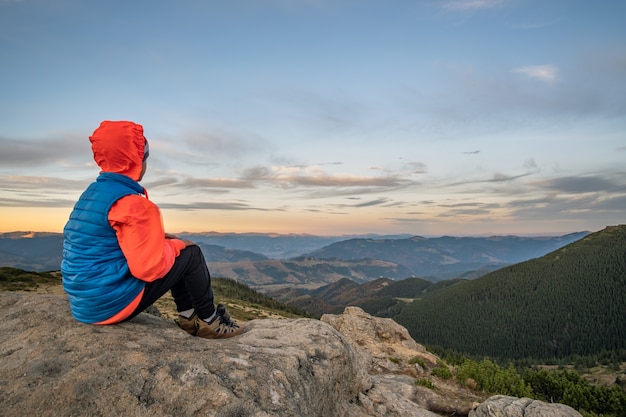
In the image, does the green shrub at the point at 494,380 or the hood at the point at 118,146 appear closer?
the hood at the point at 118,146

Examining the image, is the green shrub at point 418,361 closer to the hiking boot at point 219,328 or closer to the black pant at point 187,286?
the hiking boot at point 219,328

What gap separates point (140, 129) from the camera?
687 cm

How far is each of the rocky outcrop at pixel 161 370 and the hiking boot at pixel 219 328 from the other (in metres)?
0.33

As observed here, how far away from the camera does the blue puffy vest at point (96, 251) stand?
20.4 ft

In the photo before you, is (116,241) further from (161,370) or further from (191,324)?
(191,324)

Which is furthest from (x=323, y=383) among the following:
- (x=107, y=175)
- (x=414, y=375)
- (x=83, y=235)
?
(x=414, y=375)

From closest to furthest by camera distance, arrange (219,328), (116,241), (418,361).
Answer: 1. (116,241)
2. (219,328)
3. (418,361)

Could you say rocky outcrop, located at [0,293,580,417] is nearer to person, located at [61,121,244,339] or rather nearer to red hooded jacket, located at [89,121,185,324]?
person, located at [61,121,244,339]

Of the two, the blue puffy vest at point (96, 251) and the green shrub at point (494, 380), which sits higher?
the blue puffy vest at point (96, 251)

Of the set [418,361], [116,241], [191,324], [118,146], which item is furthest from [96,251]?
[418,361]

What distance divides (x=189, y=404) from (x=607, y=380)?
Answer: 203 m

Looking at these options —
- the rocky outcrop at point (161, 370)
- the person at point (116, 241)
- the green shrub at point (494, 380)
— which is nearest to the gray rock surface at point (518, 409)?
the rocky outcrop at point (161, 370)

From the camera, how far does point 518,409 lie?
1111cm

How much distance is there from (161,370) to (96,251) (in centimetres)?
252
